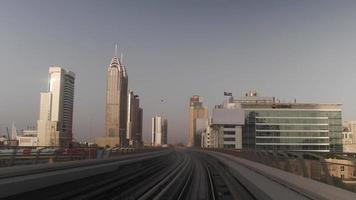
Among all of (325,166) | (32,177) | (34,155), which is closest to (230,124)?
(34,155)

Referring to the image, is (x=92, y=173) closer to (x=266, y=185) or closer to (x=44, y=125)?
(x=266, y=185)

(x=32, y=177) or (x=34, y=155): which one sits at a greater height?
(x=34, y=155)

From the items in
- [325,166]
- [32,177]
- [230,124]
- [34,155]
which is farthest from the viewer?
[230,124]

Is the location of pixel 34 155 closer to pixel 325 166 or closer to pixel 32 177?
pixel 32 177

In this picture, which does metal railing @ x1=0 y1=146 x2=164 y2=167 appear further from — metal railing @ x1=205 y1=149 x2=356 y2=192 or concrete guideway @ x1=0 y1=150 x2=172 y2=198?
metal railing @ x1=205 y1=149 x2=356 y2=192

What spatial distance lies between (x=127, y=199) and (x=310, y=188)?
7.85 metres

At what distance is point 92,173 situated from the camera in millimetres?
30297

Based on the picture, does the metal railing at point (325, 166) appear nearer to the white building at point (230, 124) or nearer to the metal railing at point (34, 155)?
the metal railing at point (34, 155)

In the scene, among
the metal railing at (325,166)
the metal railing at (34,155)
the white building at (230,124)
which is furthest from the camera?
the white building at (230,124)

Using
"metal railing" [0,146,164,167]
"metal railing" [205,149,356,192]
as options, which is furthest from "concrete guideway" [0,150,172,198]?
"metal railing" [205,149,356,192]

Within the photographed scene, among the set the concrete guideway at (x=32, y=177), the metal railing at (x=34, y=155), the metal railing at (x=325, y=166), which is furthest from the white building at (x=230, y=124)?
the metal railing at (x=325, y=166)

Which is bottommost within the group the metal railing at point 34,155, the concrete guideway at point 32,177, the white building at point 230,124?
the concrete guideway at point 32,177

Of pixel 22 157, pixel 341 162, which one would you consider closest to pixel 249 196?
pixel 341 162

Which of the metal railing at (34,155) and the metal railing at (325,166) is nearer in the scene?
the metal railing at (325,166)
